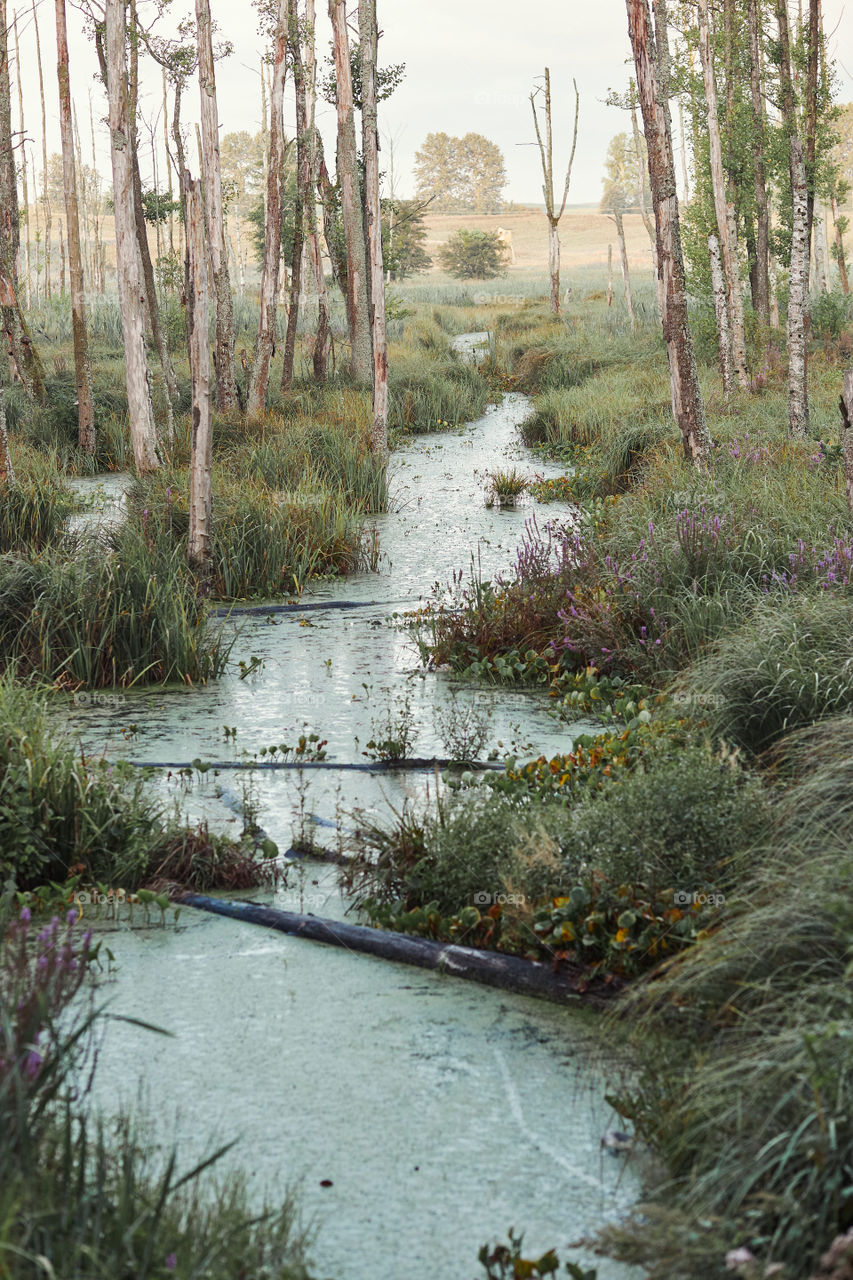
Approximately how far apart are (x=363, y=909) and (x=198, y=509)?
17.5 feet

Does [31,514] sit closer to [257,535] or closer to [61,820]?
[257,535]

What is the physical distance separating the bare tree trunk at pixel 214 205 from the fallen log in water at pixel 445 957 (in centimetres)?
1262

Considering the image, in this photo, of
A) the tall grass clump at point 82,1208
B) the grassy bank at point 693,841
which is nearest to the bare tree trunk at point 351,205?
the grassy bank at point 693,841

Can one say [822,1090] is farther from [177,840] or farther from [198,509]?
[198,509]

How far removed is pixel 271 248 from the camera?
1712 centimetres

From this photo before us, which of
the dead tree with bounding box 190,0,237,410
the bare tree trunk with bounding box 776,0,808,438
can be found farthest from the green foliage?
the dead tree with bounding box 190,0,237,410

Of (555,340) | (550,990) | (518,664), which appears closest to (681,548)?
(518,664)

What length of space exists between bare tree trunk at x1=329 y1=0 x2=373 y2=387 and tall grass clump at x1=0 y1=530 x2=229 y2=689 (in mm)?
13557

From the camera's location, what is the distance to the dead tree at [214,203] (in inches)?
558

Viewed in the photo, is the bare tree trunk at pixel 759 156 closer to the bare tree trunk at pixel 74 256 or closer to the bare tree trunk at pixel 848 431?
the bare tree trunk at pixel 74 256

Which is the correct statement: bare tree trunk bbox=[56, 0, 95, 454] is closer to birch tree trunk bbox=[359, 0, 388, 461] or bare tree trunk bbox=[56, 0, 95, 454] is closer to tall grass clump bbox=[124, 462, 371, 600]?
birch tree trunk bbox=[359, 0, 388, 461]

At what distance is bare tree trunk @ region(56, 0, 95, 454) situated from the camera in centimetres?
1470

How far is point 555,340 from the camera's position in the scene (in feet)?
90.9

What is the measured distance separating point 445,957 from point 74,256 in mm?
13369
